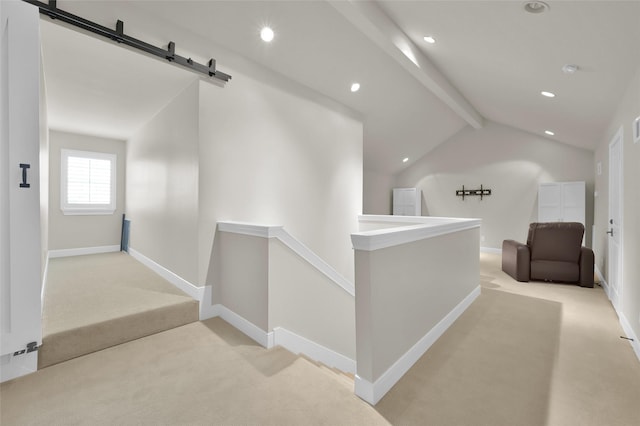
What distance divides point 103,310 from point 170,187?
157cm

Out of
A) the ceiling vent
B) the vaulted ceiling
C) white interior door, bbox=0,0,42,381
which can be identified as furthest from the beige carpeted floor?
the ceiling vent

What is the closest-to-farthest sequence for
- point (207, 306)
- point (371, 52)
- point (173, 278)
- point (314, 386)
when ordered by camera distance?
1. point (314, 386)
2. point (207, 306)
3. point (173, 278)
4. point (371, 52)

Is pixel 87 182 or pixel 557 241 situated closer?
pixel 557 241

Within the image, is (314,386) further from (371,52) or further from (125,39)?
(371,52)

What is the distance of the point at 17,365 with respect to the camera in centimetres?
193

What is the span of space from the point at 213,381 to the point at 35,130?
6.66ft

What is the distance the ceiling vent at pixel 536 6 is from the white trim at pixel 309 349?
3.18 m

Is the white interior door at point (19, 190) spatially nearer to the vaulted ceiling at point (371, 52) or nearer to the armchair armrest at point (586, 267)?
the vaulted ceiling at point (371, 52)

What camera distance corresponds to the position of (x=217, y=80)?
3.19 m

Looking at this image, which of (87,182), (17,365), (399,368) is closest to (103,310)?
(17,365)

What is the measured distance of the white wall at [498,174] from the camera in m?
6.78

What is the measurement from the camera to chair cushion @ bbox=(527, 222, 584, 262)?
4316 millimetres

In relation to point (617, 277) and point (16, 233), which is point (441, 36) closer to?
point (617, 277)

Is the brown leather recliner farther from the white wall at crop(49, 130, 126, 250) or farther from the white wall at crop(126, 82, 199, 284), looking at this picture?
the white wall at crop(49, 130, 126, 250)
